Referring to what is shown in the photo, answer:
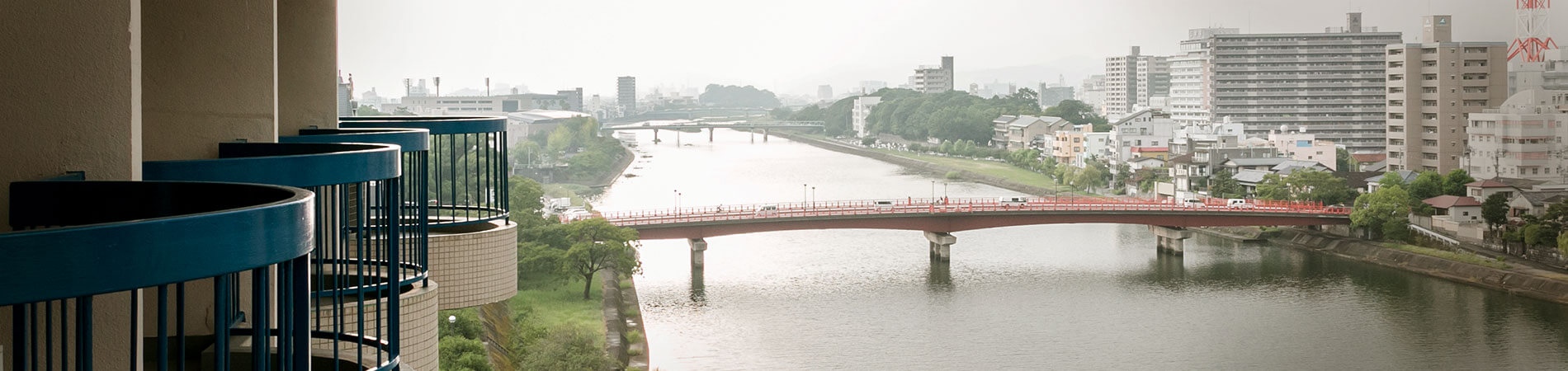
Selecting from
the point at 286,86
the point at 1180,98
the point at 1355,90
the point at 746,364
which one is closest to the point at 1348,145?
the point at 1355,90

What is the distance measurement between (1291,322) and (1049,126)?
48.3ft

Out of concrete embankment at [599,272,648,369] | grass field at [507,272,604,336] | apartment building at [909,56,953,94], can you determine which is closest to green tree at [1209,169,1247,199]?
concrete embankment at [599,272,648,369]

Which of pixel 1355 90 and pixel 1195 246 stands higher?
pixel 1355 90

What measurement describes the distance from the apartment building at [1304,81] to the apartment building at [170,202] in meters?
25.7

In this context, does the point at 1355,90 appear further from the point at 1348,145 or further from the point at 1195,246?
the point at 1195,246

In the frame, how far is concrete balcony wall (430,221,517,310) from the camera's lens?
2.65 m

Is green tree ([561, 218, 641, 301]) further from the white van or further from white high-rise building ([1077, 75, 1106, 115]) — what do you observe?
white high-rise building ([1077, 75, 1106, 115])

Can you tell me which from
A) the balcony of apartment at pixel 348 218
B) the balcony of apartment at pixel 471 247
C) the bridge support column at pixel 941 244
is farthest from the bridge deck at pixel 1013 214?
the balcony of apartment at pixel 348 218

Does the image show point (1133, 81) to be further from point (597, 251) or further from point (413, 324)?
point (413, 324)

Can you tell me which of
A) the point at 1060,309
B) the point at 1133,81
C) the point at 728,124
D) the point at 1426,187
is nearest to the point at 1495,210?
the point at 1426,187

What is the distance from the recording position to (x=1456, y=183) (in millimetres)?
14109

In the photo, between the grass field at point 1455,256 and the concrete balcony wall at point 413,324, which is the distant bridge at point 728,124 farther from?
the concrete balcony wall at point 413,324

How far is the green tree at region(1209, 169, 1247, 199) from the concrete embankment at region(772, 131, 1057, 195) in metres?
3.04

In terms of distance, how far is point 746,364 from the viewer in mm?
7988
